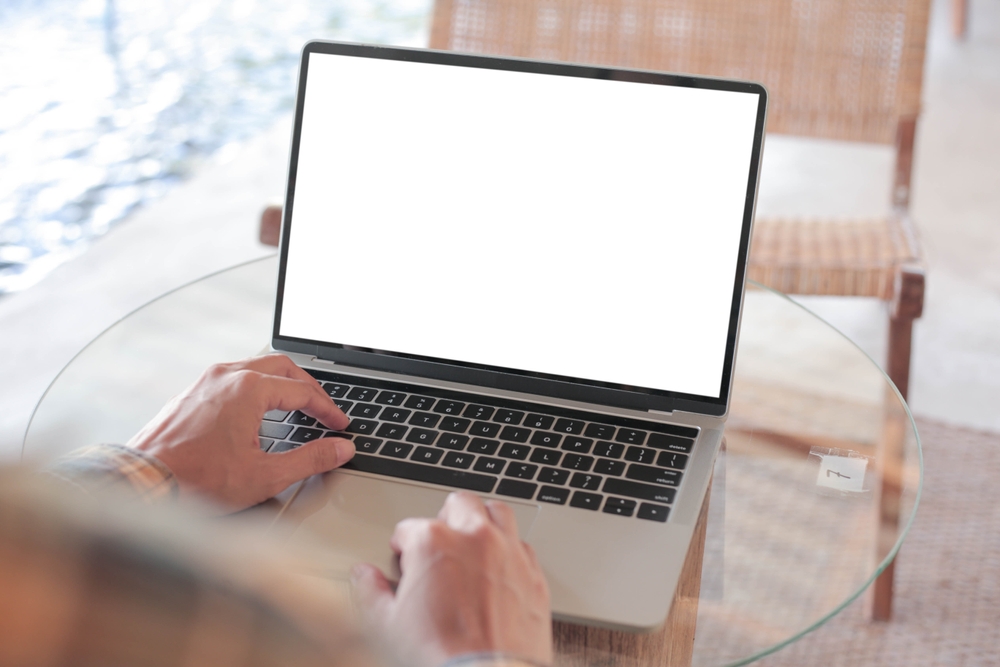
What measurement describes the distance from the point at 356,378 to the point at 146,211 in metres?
1.78

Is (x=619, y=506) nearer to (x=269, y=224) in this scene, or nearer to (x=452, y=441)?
(x=452, y=441)

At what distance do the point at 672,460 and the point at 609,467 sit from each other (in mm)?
54

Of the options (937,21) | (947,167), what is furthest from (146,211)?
(937,21)

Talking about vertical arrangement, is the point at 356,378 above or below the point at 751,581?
above

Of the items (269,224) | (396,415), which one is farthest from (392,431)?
(269,224)

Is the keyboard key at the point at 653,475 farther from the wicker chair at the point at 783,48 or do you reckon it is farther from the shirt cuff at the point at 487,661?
the wicker chair at the point at 783,48

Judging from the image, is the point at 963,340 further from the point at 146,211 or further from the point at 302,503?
the point at 146,211


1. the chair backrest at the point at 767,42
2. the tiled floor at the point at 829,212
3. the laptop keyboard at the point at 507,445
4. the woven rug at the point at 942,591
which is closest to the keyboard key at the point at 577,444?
the laptop keyboard at the point at 507,445

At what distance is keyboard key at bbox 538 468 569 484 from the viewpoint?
0.69 metres

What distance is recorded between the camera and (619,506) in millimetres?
667

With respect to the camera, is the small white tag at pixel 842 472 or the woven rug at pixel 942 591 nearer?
the small white tag at pixel 842 472

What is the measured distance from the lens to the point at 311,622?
0.27m

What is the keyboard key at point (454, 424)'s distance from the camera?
75 centimetres

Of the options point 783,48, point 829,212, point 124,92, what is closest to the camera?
point 783,48
